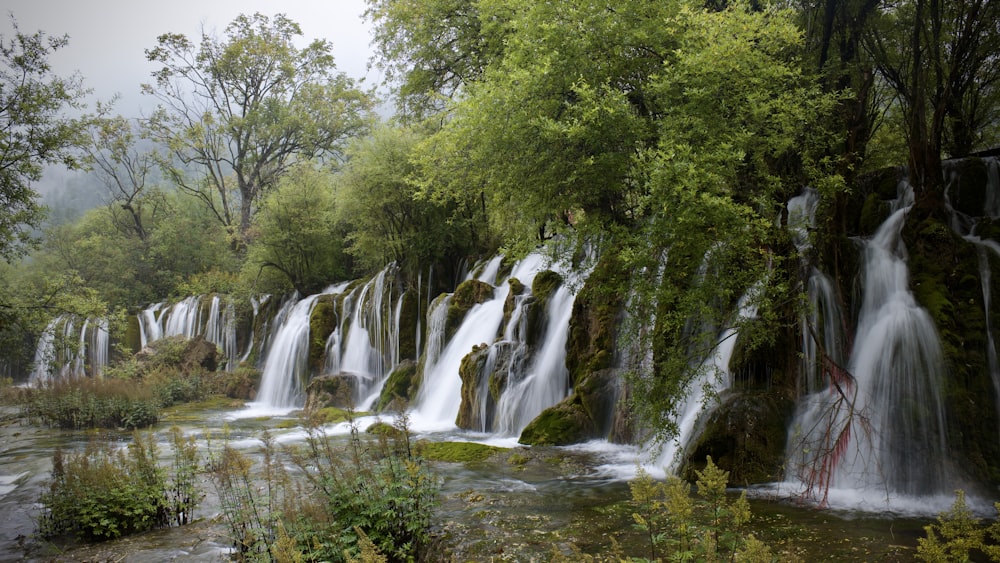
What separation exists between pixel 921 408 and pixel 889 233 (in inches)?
133

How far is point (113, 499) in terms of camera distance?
7020 millimetres

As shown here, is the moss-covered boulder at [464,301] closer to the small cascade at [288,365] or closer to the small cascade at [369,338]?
the small cascade at [369,338]

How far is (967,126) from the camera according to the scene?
14.3 m

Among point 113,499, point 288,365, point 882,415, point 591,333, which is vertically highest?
point 591,333

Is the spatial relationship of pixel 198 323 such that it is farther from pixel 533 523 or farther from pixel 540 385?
pixel 533 523

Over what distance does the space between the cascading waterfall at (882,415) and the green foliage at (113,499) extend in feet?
25.6

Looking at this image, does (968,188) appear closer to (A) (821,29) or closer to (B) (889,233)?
(B) (889,233)

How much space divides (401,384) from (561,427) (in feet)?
29.0

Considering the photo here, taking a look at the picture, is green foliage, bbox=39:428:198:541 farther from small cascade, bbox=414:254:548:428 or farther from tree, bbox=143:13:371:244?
tree, bbox=143:13:371:244

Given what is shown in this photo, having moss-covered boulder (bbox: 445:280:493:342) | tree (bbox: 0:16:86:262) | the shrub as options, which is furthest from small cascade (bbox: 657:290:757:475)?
the shrub

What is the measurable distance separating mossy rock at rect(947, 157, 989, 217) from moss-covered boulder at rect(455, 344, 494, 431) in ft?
32.2

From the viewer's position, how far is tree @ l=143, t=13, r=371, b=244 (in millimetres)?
37281

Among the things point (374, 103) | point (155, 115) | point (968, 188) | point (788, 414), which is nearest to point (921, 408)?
point (788, 414)

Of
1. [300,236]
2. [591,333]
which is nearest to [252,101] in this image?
[300,236]
